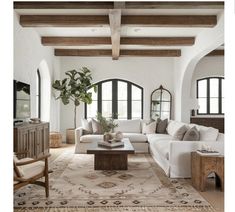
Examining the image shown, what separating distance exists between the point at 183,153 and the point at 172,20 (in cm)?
246

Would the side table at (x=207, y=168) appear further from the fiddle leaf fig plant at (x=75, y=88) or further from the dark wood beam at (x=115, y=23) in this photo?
the fiddle leaf fig plant at (x=75, y=88)

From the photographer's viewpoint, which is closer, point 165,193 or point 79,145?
point 165,193

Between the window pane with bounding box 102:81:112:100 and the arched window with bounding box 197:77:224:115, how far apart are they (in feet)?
A: 9.60

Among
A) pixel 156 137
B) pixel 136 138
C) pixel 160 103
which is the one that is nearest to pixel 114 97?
pixel 160 103

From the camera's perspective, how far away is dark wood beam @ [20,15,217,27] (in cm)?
570

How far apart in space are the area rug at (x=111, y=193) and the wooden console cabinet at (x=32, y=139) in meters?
0.57

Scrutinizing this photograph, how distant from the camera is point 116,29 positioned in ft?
19.5

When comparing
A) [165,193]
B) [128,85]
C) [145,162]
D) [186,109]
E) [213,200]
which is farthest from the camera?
[128,85]

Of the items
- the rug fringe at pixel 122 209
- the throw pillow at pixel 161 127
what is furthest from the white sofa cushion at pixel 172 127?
the rug fringe at pixel 122 209

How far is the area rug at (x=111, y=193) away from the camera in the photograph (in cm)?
365

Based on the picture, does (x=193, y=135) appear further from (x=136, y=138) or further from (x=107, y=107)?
(x=107, y=107)
